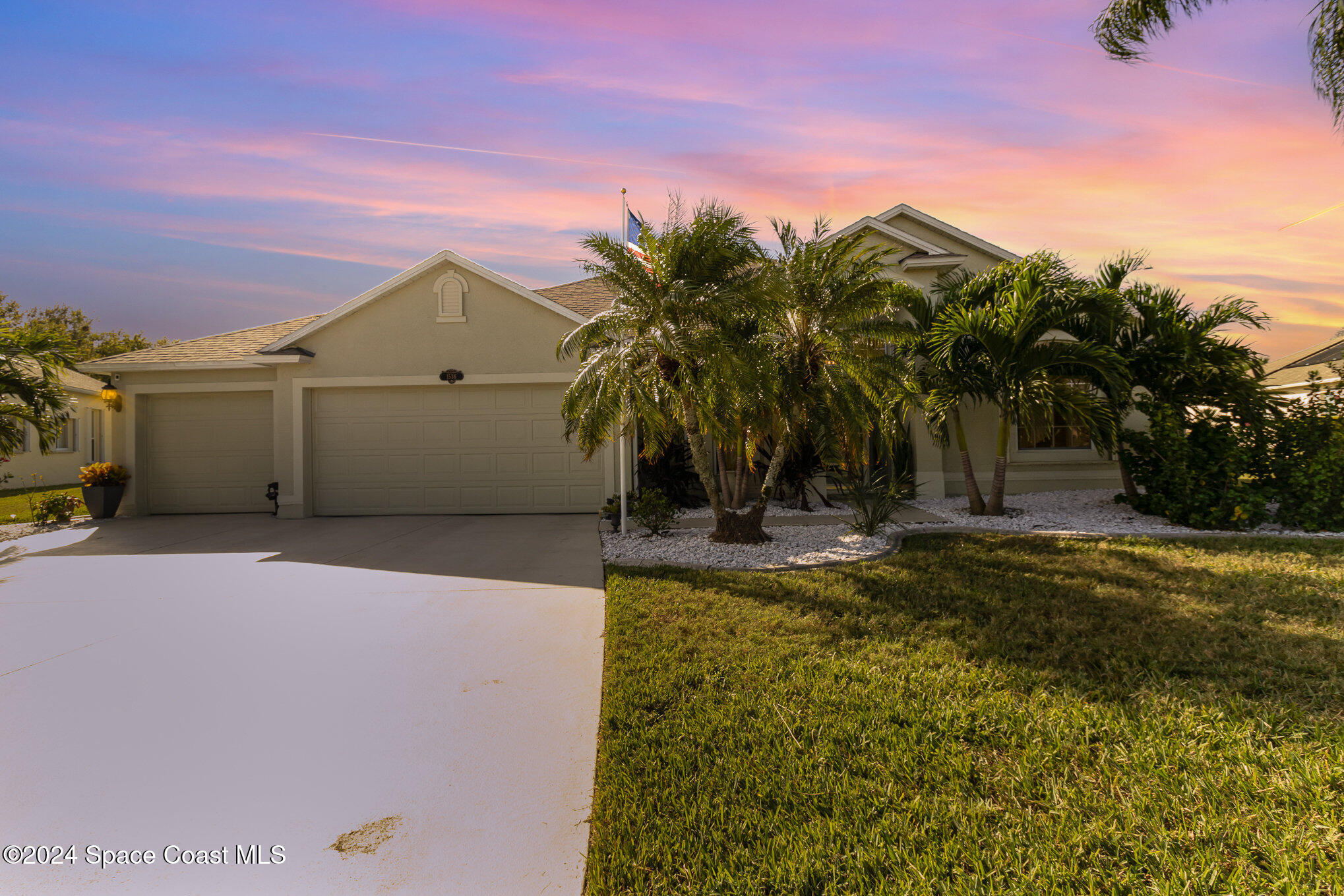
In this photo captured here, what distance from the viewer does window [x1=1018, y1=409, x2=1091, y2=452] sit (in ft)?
45.1

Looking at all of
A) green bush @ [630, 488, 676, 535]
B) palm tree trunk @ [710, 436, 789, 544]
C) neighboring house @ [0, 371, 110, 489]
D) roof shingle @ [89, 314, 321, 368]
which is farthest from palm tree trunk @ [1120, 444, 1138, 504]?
neighboring house @ [0, 371, 110, 489]

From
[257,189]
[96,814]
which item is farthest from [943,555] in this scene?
[257,189]

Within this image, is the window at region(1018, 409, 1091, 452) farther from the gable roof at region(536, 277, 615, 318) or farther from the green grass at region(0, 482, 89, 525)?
the green grass at region(0, 482, 89, 525)

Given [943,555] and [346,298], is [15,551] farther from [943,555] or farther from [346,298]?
[943,555]

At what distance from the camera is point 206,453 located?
13.6 m

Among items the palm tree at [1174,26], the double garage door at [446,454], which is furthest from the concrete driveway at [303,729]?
the palm tree at [1174,26]

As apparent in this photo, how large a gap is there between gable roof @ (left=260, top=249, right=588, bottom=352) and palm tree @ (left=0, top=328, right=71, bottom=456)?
119 inches

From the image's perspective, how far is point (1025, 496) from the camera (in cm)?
1310

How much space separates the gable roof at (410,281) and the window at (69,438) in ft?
47.6

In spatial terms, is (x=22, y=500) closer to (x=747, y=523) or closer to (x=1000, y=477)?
(x=747, y=523)

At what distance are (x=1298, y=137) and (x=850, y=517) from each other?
8283 millimetres

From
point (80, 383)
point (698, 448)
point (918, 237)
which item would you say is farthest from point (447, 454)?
point (80, 383)

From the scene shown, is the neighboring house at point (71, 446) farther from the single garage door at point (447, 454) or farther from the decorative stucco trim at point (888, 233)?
the decorative stucco trim at point (888, 233)

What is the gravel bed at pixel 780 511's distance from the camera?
1159 cm
